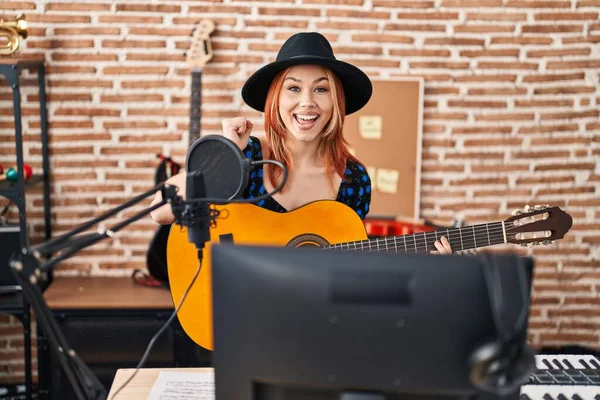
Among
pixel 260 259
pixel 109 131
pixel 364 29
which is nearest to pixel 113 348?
pixel 109 131

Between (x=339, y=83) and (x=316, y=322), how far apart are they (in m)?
1.40

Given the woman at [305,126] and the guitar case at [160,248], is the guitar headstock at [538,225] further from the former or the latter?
the guitar case at [160,248]

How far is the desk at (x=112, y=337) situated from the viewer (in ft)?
9.95

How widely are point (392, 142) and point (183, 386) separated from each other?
2.26 m

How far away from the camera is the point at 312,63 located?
6.76 feet

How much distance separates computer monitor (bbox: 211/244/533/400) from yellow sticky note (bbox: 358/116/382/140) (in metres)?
2.62

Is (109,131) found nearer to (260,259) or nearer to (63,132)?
(63,132)

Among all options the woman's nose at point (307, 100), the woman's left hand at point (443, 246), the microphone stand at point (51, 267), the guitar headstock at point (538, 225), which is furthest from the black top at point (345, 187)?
the microphone stand at point (51, 267)

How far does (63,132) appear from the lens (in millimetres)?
3387

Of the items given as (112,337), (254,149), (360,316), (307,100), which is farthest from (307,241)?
(112,337)

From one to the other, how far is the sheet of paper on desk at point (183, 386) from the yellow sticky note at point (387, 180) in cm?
210

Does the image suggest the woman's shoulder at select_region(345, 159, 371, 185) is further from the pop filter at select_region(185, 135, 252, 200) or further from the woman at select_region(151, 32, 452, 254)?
the pop filter at select_region(185, 135, 252, 200)

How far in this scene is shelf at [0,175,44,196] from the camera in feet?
9.86

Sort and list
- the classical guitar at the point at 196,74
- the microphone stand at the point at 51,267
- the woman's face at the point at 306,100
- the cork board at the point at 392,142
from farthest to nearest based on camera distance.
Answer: the cork board at the point at 392,142 → the classical guitar at the point at 196,74 → the woman's face at the point at 306,100 → the microphone stand at the point at 51,267
